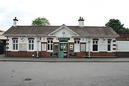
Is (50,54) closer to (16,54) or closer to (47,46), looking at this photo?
(47,46)

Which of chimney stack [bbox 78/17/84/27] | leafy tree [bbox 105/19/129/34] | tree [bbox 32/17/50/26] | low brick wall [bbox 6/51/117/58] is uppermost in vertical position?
tree [bbox 32/17/50/26]

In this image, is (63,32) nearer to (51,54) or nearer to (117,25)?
(51,54)

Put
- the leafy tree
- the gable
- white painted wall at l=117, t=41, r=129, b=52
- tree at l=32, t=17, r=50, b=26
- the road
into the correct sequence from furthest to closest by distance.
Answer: tree at l=32, t=17, r=50, b=26 → the leafy tree → white painted wall at l=117, t=41, r=129, b=52 → the gable → the road

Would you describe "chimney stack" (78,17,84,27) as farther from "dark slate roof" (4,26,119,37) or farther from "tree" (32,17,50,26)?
"tree" (32,17,50,26)

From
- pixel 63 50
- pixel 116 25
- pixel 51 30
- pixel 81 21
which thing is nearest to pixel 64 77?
pixel 63 50

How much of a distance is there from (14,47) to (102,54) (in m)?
13.6

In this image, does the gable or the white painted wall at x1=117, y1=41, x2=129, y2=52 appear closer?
the gable

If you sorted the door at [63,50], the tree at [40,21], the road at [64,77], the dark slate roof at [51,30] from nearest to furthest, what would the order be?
the road at [64,77], the door at [63,50], the dark slate roof at [51,30], the tree at [40,21]

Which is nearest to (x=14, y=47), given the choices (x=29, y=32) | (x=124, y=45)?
(x=29, y=32)

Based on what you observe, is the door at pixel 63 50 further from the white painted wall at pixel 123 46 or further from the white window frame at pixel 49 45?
the white painted wall at pixel 123 46

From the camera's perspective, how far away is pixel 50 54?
28.3 meters

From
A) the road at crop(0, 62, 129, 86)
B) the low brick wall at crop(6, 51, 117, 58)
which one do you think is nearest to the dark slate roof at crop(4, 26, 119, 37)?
the low brick wall at crop(6, 51, 117, 58)

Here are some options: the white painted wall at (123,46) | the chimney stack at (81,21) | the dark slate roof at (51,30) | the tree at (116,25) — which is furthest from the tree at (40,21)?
the white painted wall at (123,46)

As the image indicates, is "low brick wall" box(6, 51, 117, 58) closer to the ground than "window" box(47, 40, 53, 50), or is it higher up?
closer to the ground
